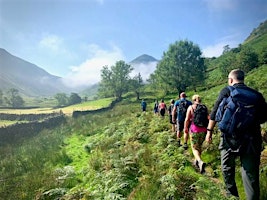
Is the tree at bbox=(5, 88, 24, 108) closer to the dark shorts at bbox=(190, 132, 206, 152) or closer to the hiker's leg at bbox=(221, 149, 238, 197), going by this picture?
the dark shorts at bbox=(190, 132, 206, 152)

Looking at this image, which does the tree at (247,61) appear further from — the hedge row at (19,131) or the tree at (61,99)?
the tree at (61,99)

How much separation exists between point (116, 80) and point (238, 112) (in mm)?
77747

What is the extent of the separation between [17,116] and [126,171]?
42186mm

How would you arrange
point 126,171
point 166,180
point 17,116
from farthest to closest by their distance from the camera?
point 17,116
point 126,171
point 166,180

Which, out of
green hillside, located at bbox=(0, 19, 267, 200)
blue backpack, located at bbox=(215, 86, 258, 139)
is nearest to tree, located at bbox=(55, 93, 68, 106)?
green hillside, located at bbox=(0, 19, 267, 200)

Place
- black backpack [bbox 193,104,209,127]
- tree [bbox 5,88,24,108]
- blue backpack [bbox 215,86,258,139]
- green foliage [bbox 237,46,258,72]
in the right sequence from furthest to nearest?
tree [bbox 5,88,24,108] < green foliage [bbox 237,46,258,72] < black backpack [bbox 193,104,209,127] < blue backpack [bbox 215,86,258,139]

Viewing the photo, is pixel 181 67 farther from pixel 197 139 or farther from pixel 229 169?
pixel 229 169

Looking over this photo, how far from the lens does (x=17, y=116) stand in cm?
4425

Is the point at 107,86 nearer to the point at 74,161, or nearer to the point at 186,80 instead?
the point at 186,80

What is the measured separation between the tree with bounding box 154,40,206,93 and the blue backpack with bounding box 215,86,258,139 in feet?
167

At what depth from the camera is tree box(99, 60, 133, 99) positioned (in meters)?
79.4

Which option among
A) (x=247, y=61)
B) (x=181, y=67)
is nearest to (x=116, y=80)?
(x=181, y=67)

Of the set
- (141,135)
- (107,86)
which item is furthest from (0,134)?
(107,86)

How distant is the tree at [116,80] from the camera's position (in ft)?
261
